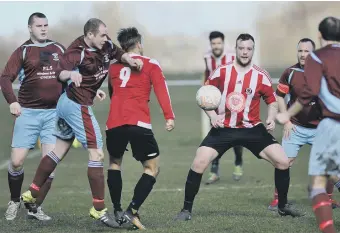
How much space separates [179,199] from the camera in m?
10.7

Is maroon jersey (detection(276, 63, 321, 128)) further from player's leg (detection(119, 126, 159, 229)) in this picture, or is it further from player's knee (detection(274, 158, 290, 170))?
player's leg (detection(119, 126, 159, 229))

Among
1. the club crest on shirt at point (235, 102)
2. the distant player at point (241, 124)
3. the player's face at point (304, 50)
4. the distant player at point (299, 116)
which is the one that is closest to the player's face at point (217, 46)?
the distant player at point (299, 116)

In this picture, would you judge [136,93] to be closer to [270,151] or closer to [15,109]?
[15,109]

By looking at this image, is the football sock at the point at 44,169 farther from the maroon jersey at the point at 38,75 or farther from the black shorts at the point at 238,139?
the black shorts at the point at 238,139

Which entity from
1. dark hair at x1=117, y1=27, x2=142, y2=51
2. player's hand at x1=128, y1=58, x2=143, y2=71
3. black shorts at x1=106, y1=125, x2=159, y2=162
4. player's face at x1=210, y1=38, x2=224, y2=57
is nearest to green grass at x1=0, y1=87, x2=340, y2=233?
black shorts at x1=106, y1=125, x2=159, y2=162

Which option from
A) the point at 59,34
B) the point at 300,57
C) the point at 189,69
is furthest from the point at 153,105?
the point at 300,57

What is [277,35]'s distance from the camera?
2872 centimetres

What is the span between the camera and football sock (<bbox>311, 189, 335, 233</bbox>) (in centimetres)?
709

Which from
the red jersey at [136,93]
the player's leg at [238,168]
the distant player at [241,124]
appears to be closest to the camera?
the red jersey at [136,93]

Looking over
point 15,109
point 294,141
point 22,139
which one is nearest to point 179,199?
point 294,141

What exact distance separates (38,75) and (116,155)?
151 cm

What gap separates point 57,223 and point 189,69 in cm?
1799

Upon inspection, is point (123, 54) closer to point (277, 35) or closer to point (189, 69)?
point (189, 69)

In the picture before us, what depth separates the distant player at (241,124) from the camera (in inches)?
355
